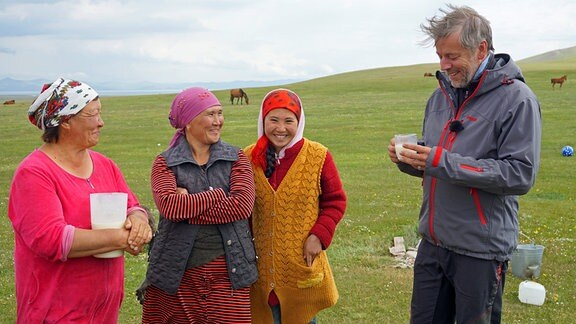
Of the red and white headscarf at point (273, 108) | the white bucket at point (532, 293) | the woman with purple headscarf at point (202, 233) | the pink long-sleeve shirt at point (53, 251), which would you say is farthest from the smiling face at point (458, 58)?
the white bucket at point (532, 293)

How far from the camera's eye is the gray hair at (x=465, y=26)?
3330mm

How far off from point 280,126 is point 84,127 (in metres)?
1.20

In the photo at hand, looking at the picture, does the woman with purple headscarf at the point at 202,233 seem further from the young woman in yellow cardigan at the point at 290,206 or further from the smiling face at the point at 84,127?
the smiling face at the point at 84,127

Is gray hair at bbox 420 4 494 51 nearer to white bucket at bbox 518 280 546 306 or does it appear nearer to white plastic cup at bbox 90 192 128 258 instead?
white plastic cup at bbox 90 192 128 258

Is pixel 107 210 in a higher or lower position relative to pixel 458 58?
lower

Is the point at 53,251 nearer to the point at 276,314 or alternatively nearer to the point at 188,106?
the point at 188,106

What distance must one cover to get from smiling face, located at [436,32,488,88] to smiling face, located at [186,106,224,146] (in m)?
1.34

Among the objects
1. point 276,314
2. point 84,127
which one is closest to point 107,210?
point 84,127

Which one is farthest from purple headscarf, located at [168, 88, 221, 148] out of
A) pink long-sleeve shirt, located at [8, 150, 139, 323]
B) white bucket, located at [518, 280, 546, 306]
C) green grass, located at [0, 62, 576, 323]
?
white bucket, located at [518, 280, 546, 306]

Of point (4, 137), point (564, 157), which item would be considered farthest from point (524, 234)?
point (4, 137)

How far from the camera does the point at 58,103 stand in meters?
3.19

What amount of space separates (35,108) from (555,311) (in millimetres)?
4895

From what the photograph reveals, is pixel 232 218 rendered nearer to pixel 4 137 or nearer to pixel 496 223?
pixel 496 223

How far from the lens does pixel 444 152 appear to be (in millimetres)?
3312
